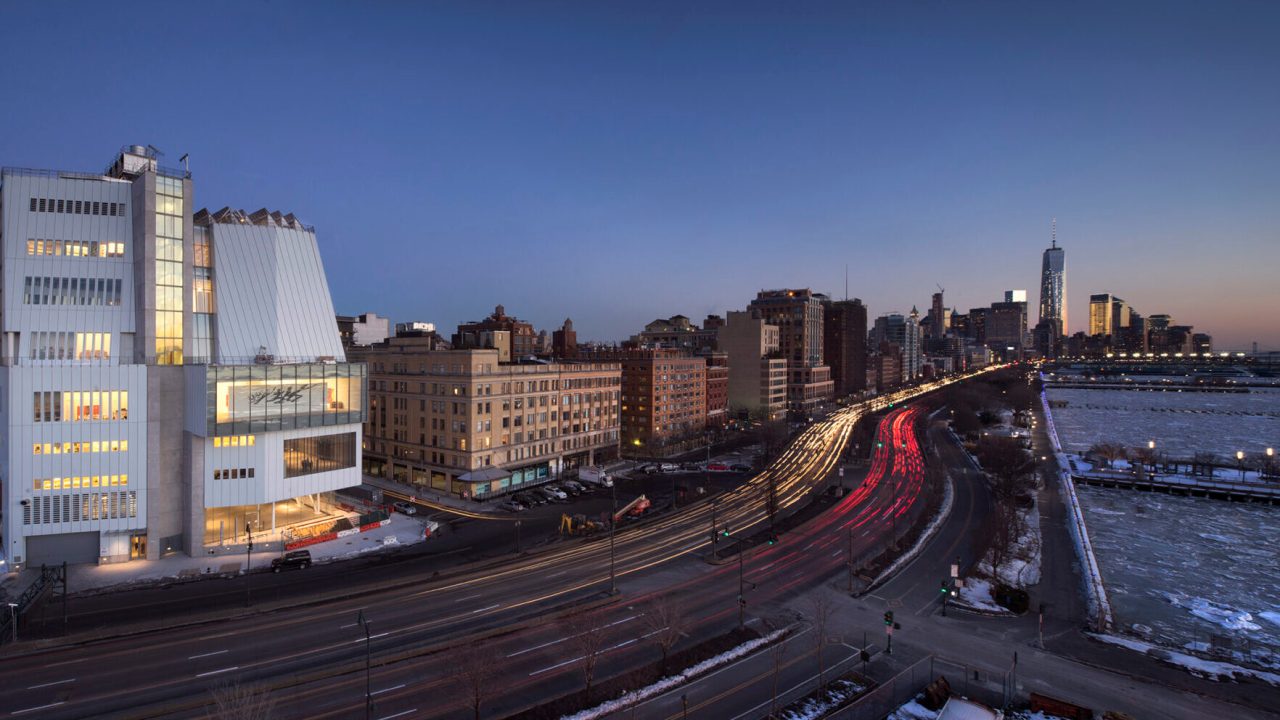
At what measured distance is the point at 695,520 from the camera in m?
Result: 66.4

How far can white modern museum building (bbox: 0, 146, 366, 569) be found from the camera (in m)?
50.2

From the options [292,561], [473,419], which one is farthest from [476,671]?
[473,419]

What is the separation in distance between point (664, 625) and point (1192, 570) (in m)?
Result: 56.5

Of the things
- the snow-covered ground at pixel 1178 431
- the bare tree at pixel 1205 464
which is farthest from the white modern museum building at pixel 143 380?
the snow-covered ground at pixel 1178 431

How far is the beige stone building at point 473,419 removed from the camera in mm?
78875

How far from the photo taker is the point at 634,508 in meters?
70.9

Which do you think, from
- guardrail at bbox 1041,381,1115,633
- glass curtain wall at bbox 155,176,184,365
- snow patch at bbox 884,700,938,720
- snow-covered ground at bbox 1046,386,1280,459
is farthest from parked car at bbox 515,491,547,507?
snow-covered ground at bbox 1046,386,1280,459

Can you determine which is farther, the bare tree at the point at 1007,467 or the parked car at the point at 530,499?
the bare tree at the point at 1007,467

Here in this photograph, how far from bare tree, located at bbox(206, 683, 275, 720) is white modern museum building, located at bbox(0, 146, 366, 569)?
29.8m

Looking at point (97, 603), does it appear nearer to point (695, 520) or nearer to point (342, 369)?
point (342, 369)

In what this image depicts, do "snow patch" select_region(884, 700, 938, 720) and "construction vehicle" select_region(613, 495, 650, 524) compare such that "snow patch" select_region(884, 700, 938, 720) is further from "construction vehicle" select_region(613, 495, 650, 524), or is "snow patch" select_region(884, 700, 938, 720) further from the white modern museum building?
the white modern museum building

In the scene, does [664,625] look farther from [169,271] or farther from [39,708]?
[169,271]

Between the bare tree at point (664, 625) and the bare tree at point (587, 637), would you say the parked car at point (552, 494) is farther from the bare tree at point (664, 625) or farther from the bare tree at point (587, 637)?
the bare tree at point (664, 625)

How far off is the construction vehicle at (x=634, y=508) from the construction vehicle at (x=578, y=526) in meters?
4.02
